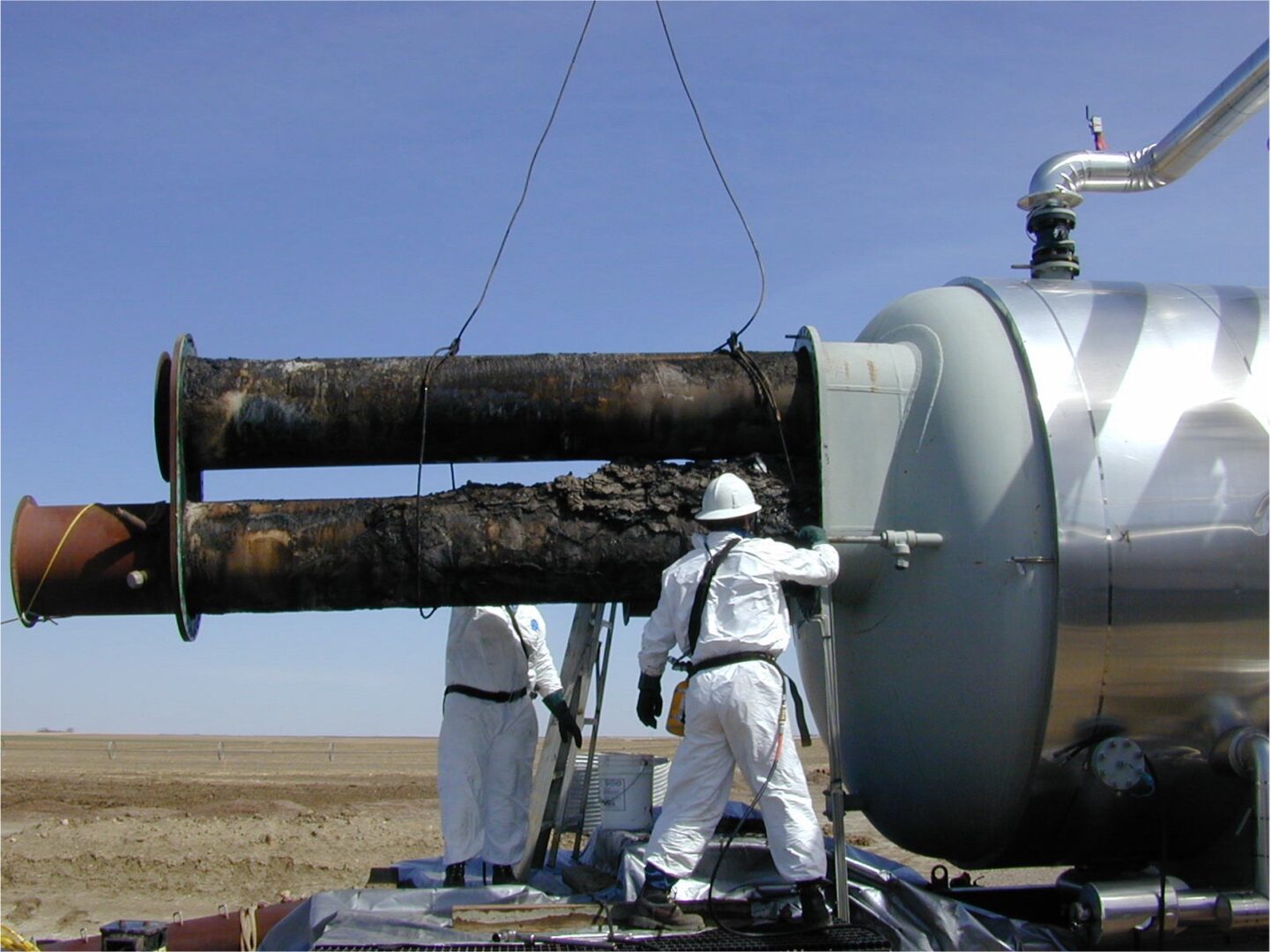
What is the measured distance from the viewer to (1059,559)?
5.44 m

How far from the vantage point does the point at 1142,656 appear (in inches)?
217

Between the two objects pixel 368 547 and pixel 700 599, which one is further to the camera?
pixel 368 547

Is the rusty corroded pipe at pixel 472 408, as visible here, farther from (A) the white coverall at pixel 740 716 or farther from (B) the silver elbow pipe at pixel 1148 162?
(B) the silver elbow pipe at pixel 1148 162

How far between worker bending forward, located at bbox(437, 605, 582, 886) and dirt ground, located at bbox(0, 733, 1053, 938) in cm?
211

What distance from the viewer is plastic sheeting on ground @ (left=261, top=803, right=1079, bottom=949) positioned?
5352mm

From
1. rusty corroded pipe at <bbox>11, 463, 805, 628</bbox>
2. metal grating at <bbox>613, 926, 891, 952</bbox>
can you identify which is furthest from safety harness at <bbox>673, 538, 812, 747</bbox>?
metal grating at <bbox>613, 926, 891, 952</bbox>

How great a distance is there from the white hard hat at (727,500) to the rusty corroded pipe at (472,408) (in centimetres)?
43

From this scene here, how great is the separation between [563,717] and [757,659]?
166 cm

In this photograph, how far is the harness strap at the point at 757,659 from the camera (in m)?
5.59

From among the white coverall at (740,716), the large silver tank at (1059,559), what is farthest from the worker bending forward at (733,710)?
the large silver tank at (1059,559)

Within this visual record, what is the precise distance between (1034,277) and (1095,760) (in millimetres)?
2372

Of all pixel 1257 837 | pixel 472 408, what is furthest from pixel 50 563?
pixel 1257 837

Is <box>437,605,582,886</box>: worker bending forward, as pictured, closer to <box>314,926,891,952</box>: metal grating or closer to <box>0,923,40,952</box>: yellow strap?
<box>314,926,891,952</box>: metal grating

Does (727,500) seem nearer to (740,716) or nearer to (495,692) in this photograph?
(740,716)
